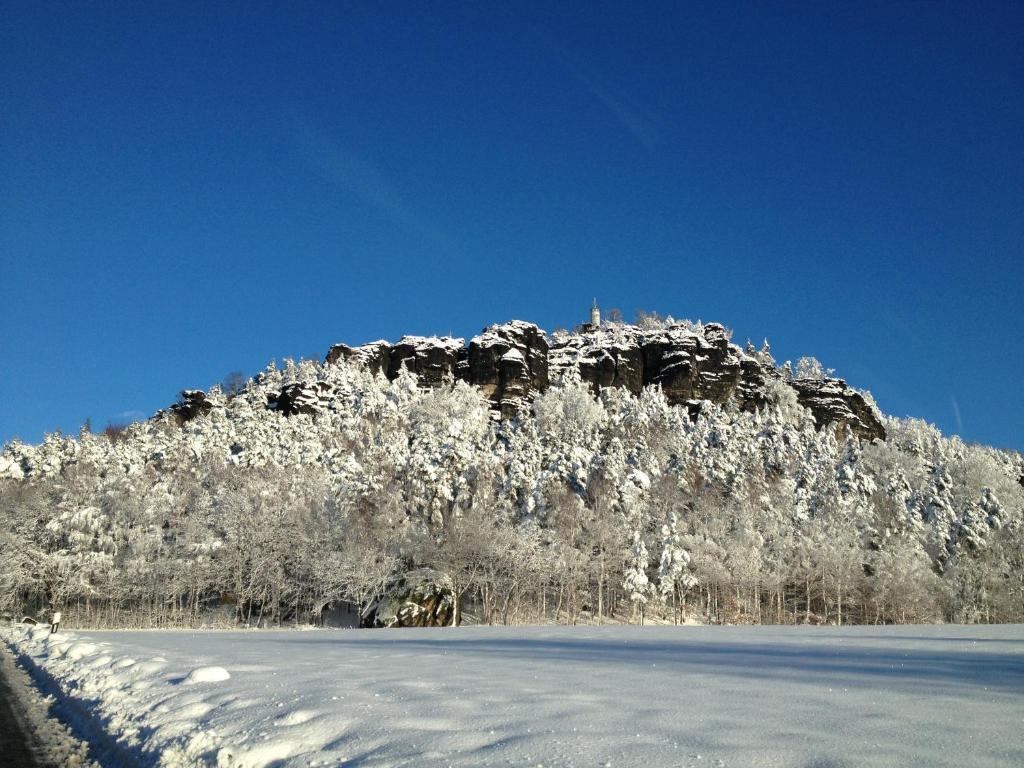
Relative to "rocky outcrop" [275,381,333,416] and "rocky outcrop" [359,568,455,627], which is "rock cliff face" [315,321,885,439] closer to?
"rocky outcrop" [275,381,333,416]

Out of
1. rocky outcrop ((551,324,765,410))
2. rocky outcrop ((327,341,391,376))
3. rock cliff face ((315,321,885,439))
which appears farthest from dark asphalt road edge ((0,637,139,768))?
rocky outcrop ((327,341,391,376))

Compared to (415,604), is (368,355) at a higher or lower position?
higher

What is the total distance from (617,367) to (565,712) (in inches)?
6721

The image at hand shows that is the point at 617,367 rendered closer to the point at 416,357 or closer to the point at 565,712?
the point at 416,357

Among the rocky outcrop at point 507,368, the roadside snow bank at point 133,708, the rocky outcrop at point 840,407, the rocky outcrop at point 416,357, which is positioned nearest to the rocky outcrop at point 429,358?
the rocky outcrop at point 416,357

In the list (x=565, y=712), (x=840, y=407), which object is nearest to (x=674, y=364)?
(x=840, y=407)

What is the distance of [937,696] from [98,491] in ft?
281

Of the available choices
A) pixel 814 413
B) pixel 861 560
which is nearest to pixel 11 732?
pixel 861 560

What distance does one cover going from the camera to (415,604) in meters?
52.9

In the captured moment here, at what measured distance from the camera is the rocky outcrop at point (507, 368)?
16775cm

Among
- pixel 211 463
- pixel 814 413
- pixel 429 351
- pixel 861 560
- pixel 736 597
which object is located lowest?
pixel 736 597

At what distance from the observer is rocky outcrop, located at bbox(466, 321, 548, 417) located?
168 meters

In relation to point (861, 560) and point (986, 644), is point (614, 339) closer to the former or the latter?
point (861, 560)

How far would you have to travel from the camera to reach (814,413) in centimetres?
17000
